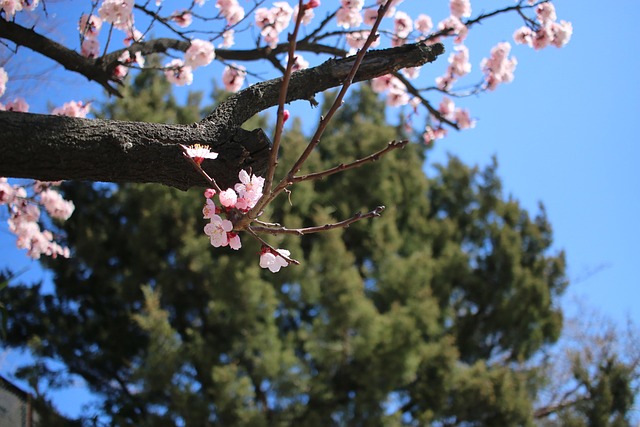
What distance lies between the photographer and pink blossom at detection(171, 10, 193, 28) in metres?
3.00

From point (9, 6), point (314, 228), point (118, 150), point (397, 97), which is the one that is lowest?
point (314, 228)

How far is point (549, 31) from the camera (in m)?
3.28

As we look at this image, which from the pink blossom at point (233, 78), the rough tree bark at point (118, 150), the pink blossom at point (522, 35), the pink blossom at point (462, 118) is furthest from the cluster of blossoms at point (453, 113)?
the rough tree bark at point (118, 150)

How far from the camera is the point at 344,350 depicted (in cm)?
525

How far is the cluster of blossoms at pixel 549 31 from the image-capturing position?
317 centimetres

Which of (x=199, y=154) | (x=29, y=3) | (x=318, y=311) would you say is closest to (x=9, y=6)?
(x=29, y=3)

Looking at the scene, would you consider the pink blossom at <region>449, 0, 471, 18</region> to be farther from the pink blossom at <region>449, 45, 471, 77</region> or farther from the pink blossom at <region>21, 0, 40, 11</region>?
the pink blossom at <region>21, 0, 40, 11</region>

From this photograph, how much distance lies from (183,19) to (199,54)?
0.45 meters

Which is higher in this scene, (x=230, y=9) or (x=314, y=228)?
(x=230, y=9)

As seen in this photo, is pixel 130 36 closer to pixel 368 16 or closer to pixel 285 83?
pixel 368 16

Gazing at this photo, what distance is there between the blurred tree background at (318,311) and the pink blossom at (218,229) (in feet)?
9.79

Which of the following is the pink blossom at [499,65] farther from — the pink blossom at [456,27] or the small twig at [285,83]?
the small twig at [285,83]

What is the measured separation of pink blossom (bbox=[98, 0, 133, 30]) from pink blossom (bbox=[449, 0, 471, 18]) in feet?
5.77

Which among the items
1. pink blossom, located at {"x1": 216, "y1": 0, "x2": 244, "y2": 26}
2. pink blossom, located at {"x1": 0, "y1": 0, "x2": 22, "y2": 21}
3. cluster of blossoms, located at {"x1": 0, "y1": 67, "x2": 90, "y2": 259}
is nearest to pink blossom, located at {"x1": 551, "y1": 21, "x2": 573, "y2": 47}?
pink blossom, located at {"x1": 216, "y1": 0, "x2": 244, "y2": 26}
